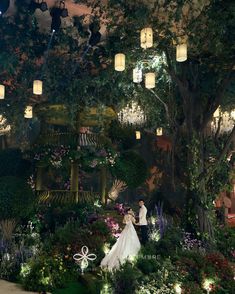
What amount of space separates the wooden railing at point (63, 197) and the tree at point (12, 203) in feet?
2.58

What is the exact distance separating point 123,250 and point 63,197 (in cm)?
394

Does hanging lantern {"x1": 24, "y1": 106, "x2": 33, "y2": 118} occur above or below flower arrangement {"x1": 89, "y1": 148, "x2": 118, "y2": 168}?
above

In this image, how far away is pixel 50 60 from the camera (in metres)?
12.9

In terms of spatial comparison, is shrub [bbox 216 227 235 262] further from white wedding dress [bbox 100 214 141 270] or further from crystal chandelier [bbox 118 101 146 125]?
crystal chandelier [bbox 118 101 146 125]

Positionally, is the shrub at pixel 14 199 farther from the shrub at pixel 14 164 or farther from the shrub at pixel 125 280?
the shrub at pixel 125 280

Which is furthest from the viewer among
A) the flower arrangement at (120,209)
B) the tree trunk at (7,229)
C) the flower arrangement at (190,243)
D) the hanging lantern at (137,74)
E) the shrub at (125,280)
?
the flower arrangement at (120,209)

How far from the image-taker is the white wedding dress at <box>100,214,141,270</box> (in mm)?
9359

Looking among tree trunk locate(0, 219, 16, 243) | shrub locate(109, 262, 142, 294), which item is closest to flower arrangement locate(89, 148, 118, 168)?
tree trunk locate(0, 219, 16, 243)

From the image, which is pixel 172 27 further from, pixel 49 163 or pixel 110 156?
pixel 49 163

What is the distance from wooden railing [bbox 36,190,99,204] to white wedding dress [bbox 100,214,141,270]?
3.21 metres

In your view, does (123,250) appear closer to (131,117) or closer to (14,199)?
(14,199)

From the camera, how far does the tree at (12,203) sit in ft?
38.6

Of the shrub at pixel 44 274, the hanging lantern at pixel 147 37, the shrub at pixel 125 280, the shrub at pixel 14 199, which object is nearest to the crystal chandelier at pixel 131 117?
the shrub at pixel 14 199

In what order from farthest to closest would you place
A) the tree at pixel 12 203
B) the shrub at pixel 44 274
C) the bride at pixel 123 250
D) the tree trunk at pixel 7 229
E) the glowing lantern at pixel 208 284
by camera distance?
the tree at pixel 12 203, the tree trunk at pixel 7 229, the bride at pixel 123 250, the shrub at pixel 44 274, the glowing lantern at pixel 208 284
